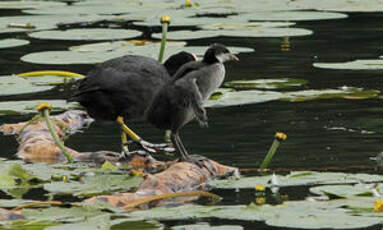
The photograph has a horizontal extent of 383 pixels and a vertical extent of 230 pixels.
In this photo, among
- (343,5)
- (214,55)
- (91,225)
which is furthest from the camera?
(343,5)

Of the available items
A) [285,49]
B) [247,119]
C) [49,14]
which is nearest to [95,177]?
[247,119]

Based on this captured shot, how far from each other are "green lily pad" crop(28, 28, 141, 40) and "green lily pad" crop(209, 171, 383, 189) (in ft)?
23.1

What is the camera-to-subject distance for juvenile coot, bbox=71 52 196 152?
6.85 m

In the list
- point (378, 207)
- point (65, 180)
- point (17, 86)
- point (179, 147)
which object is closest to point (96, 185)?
point (65, 180)

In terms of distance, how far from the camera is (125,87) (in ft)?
22.6

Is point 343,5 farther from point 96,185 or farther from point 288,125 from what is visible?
point 96,185

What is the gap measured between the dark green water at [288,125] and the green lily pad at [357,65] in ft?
0.23

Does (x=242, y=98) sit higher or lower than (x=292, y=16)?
lower

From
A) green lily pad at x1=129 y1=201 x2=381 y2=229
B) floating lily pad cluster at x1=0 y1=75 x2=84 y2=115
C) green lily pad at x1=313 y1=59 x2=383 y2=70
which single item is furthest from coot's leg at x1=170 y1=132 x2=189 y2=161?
green lily pad at x1=313 y1=59 x2=383 y2=70

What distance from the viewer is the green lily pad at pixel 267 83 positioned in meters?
9.26

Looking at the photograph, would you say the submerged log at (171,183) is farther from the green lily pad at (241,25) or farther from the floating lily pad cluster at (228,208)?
the green lily pad at (241,25)

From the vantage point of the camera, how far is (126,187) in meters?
5.68

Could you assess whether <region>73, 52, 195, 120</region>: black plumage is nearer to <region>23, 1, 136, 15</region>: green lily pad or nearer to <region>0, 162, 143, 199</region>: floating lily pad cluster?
<region>0, 162, 143, 199</region>: floating lily pad cluster

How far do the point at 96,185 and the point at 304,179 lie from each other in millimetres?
1132
